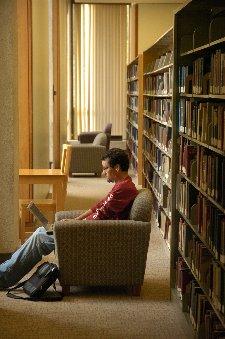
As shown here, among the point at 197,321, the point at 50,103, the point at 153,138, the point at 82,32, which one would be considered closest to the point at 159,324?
the point at 197,321

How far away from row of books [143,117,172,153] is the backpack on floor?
2.01 m

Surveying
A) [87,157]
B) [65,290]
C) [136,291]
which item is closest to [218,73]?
[136,291]

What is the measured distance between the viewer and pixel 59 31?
12945 millimetres

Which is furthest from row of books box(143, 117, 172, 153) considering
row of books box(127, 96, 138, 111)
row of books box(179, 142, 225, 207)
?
row of books box(127, 96, 138, 111)

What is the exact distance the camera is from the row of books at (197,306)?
143 inches

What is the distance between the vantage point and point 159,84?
25.7 feet

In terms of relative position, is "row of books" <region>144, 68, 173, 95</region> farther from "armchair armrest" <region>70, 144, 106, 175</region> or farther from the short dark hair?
"armchair armrest" <region>70, 144, 106, 175</region>

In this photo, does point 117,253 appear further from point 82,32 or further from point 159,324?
point 82,32

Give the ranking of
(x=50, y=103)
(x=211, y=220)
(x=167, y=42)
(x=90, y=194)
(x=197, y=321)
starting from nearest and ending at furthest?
(x=211, y=220) → (x=197, y=321) → (x=167, y=42) → (x=90, y=194) → (x=50, y=103)

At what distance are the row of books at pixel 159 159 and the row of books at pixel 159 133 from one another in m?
0.11

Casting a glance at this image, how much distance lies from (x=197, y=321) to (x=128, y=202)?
4.39 ft

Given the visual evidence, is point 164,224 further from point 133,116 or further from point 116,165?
point 133,116

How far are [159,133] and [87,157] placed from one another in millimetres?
4768

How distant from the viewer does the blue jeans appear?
5090mm
